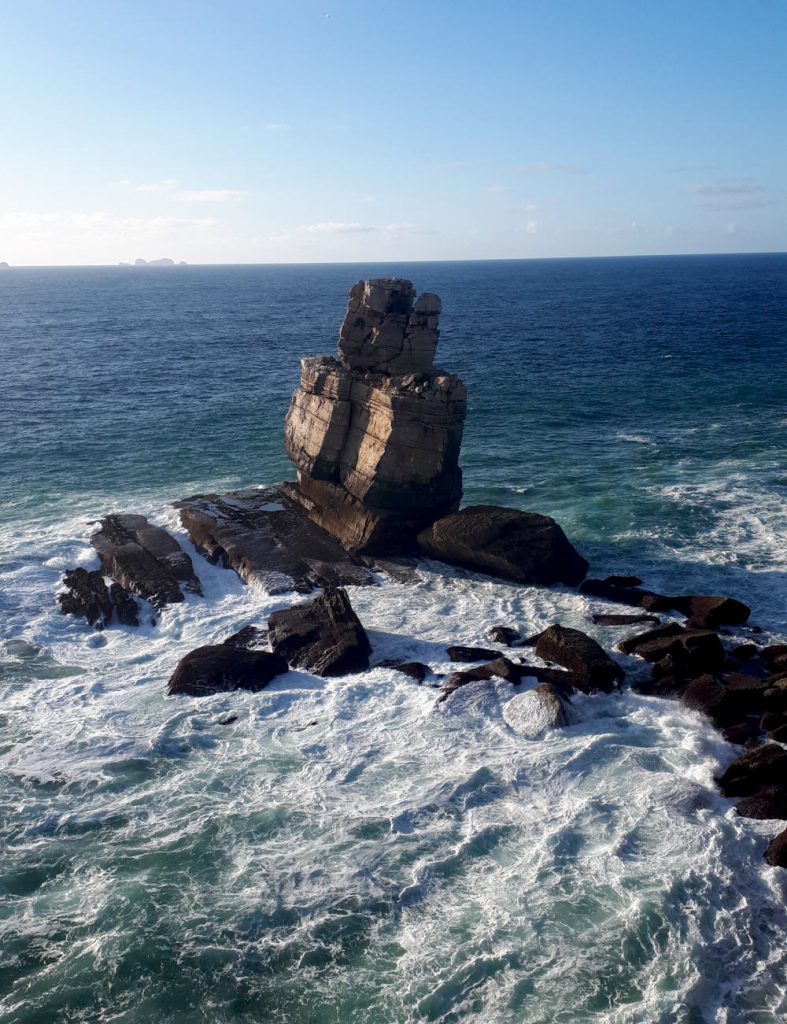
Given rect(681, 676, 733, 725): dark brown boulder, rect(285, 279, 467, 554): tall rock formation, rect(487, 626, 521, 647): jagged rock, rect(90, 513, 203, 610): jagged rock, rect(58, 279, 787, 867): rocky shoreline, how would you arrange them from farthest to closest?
rect(285, 279, 467, 554): tall rock formation → rect(90, 513, 203, 610): jagged rock → rect(487, 626, 521, 647): jagged rock → rect(58, 279, 787, 867): rocky shoreline → rect(681, 676, 733, 725): dark brown boulder

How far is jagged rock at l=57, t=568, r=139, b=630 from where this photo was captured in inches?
1049

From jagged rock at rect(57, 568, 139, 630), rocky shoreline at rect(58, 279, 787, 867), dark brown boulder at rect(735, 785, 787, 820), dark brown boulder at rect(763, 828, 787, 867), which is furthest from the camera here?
jagged rock at rect(57, 568, 139, 630)

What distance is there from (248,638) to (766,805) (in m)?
14.9

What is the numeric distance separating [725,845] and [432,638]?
10.7 m

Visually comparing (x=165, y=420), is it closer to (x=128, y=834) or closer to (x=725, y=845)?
(x=128, y=834)

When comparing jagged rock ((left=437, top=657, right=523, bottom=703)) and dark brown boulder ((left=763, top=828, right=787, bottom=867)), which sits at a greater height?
jagged rock ((left=437, top=657, right=523, bottom=703))

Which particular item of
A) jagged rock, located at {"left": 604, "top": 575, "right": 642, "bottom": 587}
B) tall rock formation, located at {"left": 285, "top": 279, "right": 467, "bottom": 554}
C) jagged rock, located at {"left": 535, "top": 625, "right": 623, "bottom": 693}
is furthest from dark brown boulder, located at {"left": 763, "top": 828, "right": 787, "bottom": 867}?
tall rock formation, located at {"left": 285, "top": 279, "right": 467, "bottom": 554}

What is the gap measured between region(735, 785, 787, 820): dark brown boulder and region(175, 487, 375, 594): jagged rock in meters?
15.1

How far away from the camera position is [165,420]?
5272 centimetres

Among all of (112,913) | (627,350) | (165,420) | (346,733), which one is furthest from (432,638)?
(627,350)

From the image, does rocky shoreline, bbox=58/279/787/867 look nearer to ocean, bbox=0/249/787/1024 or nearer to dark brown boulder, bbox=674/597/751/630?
dark brown boulder, bbox=674/597/751/630

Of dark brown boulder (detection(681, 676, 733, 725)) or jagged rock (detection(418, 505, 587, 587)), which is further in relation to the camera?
jagged rock (detection(418, 505, 587, 587))

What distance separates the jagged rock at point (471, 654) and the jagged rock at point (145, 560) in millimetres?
9863

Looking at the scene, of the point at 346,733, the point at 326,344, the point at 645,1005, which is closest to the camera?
the point at 645,1005
